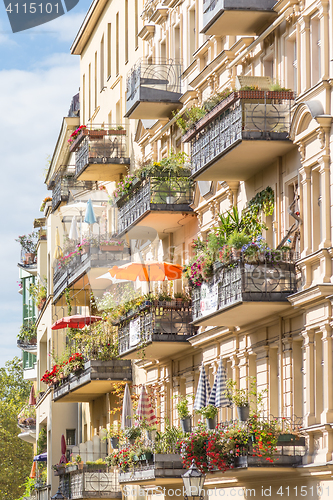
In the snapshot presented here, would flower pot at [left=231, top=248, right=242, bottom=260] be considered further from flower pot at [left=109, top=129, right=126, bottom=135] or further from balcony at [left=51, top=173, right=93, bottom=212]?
balcony at [left=51, top=173, right=93, bottom=212]

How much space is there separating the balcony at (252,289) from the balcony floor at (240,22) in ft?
16.2

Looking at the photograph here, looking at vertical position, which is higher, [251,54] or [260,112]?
[251,54]

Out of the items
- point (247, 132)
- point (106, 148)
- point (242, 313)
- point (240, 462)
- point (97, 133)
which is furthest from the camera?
point (106, 148)

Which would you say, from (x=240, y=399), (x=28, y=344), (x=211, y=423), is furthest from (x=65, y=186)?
(x=240, y=399)

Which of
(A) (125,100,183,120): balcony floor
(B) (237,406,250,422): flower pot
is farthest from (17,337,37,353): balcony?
(B) (237,406,250,422): flower pot

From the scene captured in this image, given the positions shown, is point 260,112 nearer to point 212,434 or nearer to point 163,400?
point 212,434

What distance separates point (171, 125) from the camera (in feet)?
85.7

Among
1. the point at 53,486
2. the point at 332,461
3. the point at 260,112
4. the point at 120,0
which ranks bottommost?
the point at 53,486

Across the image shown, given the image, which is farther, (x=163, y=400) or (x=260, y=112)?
(x=163, y=400)

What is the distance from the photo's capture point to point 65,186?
3919 cm

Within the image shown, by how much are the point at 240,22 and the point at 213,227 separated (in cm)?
459

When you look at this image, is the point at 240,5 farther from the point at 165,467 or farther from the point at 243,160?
the point at 165,467

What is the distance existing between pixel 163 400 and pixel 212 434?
8729 millimetres

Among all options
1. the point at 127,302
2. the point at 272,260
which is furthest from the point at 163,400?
the point at 272,260
